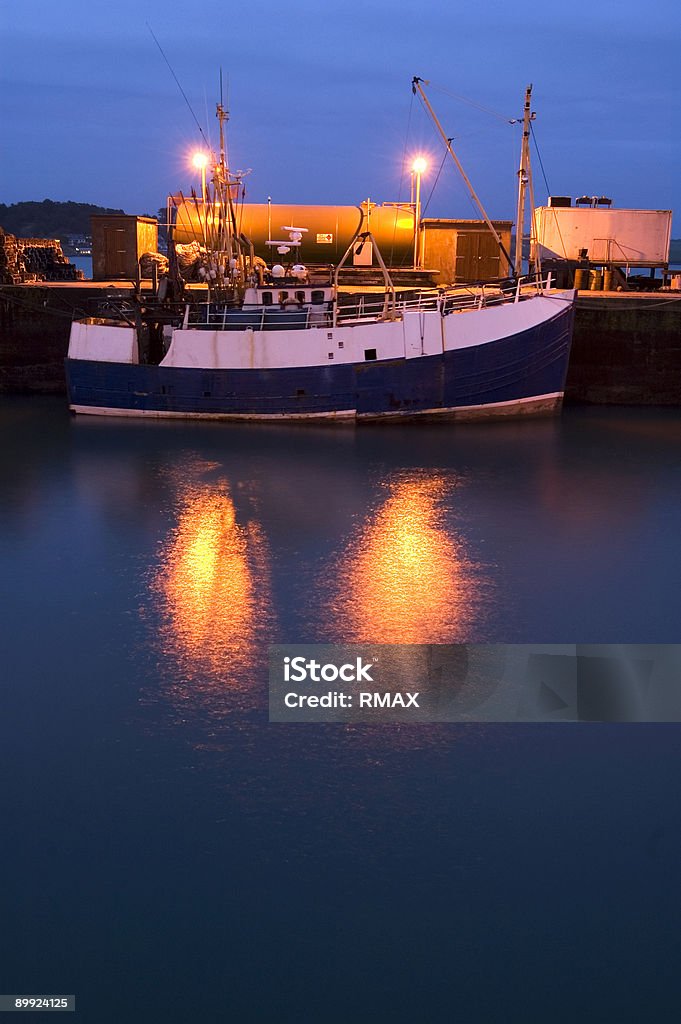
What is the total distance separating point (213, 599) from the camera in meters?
14.3

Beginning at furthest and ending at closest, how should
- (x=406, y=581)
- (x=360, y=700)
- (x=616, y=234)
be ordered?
(x=616, y=234), (x=406, y=581), (x=360, y=700)

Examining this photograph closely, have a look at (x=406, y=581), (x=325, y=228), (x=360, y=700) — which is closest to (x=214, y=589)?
(x=406, y=581)

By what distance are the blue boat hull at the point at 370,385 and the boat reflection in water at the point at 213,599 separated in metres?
7.49

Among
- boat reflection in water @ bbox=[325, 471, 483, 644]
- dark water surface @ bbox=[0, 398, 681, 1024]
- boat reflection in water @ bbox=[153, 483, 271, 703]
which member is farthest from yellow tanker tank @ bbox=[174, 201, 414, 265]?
dark water surface @ bbox=[0, 398, 681, 1024]

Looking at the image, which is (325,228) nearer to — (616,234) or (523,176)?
(616,234)

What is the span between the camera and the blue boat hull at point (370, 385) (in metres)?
26.2

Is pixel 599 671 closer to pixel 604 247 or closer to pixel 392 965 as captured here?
pixel 392 965

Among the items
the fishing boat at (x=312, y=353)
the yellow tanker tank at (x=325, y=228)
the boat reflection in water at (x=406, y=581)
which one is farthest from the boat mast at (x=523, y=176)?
the yellow tanker tank at (x=325, y=228)

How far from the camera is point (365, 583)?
15.0 meters

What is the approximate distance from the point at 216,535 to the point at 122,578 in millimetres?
2517

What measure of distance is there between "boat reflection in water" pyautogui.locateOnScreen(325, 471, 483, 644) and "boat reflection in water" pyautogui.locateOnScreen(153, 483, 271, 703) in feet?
3.75

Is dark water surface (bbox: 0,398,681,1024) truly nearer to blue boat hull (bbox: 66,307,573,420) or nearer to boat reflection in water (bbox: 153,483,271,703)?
boat reflection in water (bbox: 153,483,271,703)

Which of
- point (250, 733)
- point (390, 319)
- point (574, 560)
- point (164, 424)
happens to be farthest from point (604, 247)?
point (250, 733)

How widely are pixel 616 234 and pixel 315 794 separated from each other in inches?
1446
